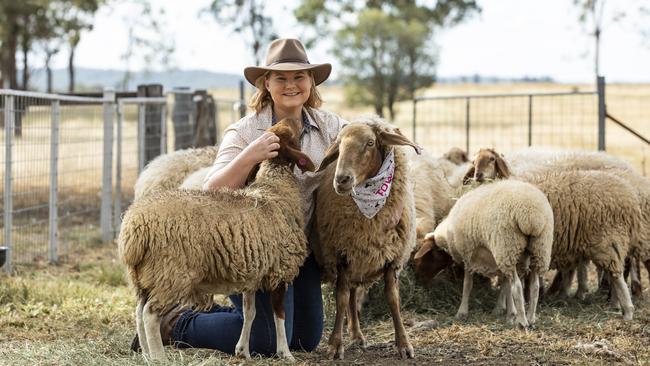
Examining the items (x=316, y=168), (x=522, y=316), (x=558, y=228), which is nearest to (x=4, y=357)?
(x=316, y=168)

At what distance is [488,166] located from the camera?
7402 millimetres

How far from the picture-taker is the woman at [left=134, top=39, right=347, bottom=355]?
206 inches

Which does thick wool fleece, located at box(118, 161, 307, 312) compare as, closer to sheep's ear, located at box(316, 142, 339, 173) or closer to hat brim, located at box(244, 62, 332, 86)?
sheep's ear, located at box(316, 142, 339, 173)

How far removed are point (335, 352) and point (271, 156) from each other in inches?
47.9

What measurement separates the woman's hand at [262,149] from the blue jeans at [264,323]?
797 millimetres

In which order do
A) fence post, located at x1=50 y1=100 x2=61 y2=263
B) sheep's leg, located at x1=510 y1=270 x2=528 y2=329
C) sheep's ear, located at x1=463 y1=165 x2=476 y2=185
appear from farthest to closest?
fence post, located at x1=50 y1=100 x2=61 y2=263, sheep's ear, located at x1=463 y1=165 x2=476 y2=185, sheep's leg, located at x1=510 y1=270 x2=528 y2=329

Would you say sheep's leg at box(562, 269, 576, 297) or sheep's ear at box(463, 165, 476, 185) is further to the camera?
sheep's ear at box(463, 165, 476, 185)

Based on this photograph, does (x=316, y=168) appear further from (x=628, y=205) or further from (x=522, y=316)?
(x=628, y=205)

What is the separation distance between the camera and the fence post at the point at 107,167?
10547 mm

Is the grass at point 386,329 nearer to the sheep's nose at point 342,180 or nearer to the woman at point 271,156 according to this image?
the woman at point 271,156

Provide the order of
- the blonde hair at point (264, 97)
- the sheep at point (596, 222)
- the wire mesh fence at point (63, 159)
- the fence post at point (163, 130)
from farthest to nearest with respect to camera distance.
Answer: the fence post at point (163, 130) < the wire mesh fence at point (63, 159) < the sheep at point (596, 222) < the blonde hair at point (264, 97)

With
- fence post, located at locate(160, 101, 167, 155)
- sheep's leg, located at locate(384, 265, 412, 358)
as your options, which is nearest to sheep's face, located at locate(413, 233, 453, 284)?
sheep's leg, located at locate(384, 265, 412, 358)

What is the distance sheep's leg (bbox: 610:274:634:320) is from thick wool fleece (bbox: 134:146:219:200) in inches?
138

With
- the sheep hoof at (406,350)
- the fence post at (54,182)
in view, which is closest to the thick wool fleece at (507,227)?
the sheep hoof at (406,350)
